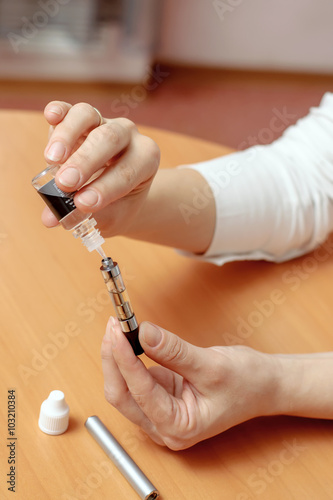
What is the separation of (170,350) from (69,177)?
0.66 feet

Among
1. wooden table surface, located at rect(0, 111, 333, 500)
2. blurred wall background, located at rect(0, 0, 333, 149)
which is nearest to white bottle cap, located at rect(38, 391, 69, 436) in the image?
wooden table surface, located at rect(0, 111, 333, 500)

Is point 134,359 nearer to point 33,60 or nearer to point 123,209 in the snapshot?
point 123,209

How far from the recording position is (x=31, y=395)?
719 millimetres

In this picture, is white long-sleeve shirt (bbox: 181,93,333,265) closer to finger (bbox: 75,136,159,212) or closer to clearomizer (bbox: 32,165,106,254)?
finger (bbox: 75,136,159,212)

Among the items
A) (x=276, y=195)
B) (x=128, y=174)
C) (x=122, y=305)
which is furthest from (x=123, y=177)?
(x=276, y=195)

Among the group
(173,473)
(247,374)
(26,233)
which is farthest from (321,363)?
(26,233)

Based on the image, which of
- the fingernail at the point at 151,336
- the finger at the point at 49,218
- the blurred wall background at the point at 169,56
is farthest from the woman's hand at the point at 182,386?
the blurred wall background at the point at 169,56

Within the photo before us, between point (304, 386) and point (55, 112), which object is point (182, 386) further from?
point (55, 112)

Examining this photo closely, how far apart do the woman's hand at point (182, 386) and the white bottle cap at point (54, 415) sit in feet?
0.16

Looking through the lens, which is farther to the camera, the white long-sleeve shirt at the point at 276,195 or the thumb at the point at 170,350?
the white long-sleeve shirt at the point at 276,195

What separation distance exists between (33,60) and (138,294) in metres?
1.71

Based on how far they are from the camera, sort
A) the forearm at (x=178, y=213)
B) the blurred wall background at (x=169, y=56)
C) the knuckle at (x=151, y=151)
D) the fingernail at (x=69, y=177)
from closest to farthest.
A: 1. the fingernail at (x=69, y=177)
2. the knuckle at (x=151, y=151)
3. the forearm at (x=178, y=213)
4. the blurred wall background at (x=169, y=56)

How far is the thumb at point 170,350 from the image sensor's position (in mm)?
643

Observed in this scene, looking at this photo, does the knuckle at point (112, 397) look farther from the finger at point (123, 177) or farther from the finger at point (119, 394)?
the finger at point (123, 177)
